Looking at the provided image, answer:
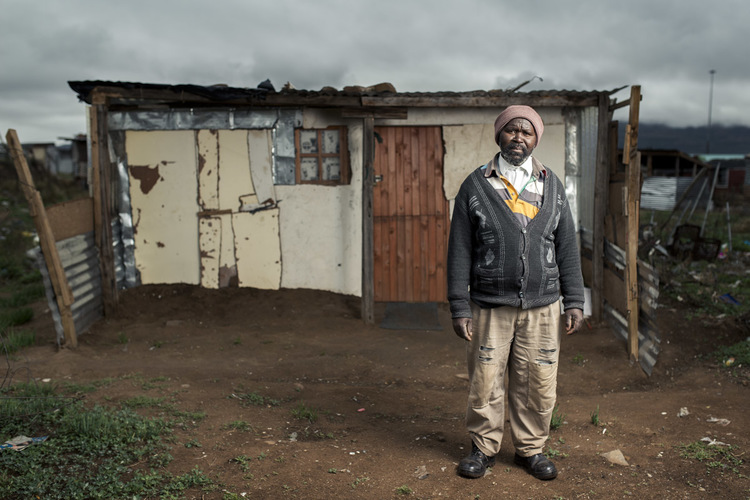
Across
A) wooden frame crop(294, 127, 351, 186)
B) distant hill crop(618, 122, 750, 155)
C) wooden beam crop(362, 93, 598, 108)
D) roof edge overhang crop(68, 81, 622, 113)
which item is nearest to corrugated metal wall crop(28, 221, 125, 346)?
roof edge overhang crop(68, 81, 622, 113)

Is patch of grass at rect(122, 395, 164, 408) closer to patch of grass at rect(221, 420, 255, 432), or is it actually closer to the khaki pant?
patch of grass at rect(221, 420, 255, 432)

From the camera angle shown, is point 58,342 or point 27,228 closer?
point 58,342

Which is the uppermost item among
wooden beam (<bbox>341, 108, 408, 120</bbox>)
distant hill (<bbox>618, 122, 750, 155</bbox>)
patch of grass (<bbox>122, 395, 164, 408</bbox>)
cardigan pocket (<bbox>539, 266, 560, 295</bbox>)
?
distant hill (<bbox>618, 122, 750, 155</bbox>)

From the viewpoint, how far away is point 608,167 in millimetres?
7809

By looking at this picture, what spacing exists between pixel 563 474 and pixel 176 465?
88.8 inches

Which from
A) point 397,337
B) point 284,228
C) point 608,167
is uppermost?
point 608,167

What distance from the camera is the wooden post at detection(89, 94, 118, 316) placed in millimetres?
7734

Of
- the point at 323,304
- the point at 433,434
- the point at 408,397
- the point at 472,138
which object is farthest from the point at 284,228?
the point at 433,434

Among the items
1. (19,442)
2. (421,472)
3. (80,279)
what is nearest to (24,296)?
(80,279)

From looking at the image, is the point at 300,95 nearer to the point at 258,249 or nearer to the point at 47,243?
the point at 258,249

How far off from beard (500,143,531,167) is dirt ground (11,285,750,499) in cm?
178

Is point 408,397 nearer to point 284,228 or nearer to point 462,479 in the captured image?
point 462,479

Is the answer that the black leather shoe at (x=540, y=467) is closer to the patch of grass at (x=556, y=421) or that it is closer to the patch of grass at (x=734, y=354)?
the patch of grass at (x=556, y=421)

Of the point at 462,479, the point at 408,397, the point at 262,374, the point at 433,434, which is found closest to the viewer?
the point at 462,479
